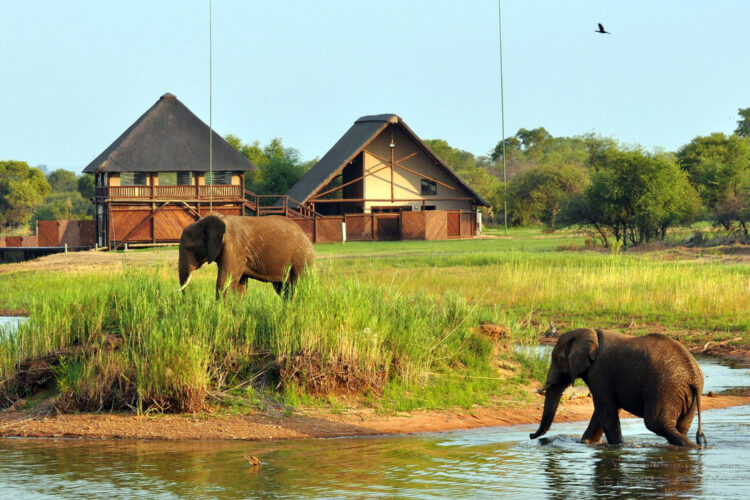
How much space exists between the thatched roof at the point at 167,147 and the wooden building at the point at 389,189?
16.3 ft

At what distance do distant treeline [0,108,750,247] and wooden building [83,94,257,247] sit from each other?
509 cm

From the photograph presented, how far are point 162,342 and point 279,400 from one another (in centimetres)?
153

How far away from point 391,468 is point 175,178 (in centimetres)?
4498

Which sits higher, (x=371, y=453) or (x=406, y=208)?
(x=406, y=208)

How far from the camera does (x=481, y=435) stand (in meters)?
11.5

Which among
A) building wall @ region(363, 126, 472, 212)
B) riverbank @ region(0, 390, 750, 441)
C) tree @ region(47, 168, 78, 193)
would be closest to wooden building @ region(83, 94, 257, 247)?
building wall @ region(363, 126, 472, 212)

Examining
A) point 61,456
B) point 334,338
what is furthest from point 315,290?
point 61,456

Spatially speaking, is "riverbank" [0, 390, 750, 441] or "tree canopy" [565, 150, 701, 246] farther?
"tree canopy" [565, 150, 701, 246]

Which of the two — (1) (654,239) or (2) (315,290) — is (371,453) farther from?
(1) (654,239)

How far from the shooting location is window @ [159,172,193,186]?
53000 mm

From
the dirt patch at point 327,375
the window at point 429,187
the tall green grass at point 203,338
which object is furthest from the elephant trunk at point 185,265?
the window at point 429,187

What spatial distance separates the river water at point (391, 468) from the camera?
29.1ft

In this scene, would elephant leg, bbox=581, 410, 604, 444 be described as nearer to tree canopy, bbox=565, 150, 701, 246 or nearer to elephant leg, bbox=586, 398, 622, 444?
elephant leg, bbox=586, 398, 622, 444

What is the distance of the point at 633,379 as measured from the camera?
1011 centimetres
